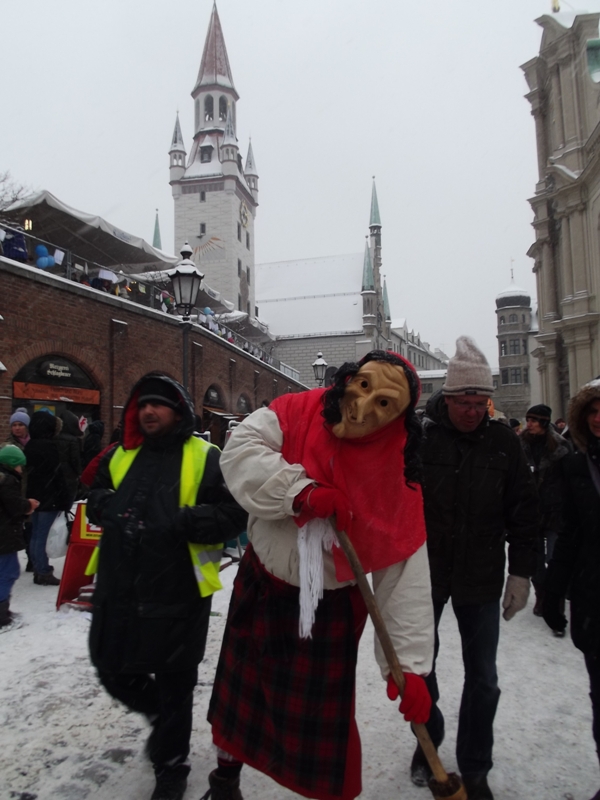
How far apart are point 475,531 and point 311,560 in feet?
3.66

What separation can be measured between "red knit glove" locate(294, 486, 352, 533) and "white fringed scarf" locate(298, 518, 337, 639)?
0.06 metres

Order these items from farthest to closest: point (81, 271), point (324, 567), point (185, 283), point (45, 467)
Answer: point (81, 271) → point (185, 283) → point (45, 467) → point (324, 567)

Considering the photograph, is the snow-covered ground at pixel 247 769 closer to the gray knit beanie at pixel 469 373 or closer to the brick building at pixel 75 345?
the gray knit beanie at pixel 469 373

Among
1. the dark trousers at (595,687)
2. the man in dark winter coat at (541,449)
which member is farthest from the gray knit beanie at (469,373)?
the man in dark winter coat at (541,449)

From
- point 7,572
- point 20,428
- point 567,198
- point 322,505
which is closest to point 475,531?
point 322,505

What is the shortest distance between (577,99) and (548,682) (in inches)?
1084

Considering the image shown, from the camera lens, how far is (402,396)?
2.32 meters

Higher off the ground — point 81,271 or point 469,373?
point 81,271

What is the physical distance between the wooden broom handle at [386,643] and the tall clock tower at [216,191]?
166 ft

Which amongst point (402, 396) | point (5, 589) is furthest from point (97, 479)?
point (5, 589)

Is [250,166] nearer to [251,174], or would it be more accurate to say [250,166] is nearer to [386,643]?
[251,174]

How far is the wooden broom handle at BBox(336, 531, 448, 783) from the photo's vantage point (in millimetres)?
2166

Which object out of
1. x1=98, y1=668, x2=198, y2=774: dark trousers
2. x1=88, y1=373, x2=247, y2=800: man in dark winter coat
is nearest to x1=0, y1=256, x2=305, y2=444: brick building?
x1=88, y1=373, x2=247, y2=800: man in dark winter coat

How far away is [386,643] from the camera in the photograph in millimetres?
2213
